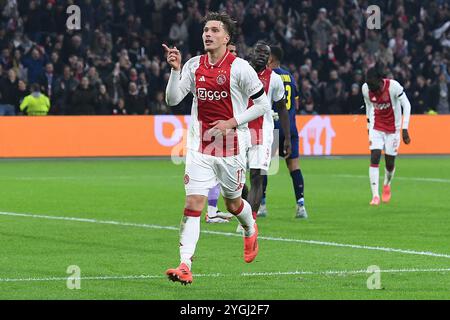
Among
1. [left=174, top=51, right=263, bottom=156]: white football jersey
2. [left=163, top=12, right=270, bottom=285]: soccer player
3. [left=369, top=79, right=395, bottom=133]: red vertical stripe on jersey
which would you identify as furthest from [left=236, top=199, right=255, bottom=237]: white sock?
[left=369, top=79, right=395, bottom=133]: red vertical stripe on jersey

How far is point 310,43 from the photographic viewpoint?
34.5 meters

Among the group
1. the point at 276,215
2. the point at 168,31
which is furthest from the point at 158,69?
the point at 276,215

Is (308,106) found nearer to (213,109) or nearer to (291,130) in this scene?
(291,130)

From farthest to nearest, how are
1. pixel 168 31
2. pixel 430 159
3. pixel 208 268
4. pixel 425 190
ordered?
1. pixel 168 31
2. pixel 430 159
3. pixel 425 190
4. pixel 208 268

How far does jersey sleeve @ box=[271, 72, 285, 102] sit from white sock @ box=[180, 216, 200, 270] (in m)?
4.97

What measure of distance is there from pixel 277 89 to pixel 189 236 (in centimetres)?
513

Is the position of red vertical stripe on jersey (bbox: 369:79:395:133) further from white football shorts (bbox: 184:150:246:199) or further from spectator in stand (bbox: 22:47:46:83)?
spectator in stand (bbox: 22:47:46:83)

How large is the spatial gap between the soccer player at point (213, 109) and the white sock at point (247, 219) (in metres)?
0.41

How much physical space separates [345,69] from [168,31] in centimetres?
515

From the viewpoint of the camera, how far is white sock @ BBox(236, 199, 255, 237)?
10562 mm

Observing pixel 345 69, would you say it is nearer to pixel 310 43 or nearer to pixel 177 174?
pixel 310 43

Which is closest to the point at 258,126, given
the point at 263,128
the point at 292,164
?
the point at 263,128

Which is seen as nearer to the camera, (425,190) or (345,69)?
(425,190)

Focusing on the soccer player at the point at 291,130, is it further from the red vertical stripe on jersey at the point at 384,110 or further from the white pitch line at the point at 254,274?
the white pitch line at the point at 254,274
